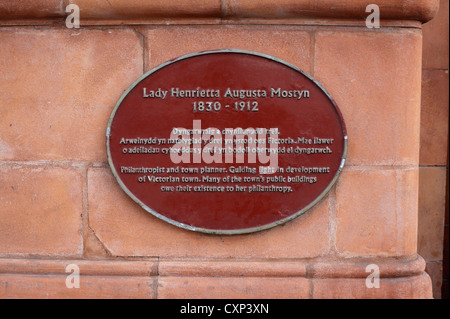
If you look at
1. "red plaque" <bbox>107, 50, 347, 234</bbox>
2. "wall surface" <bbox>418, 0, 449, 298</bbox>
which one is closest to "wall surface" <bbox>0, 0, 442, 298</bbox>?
"red plaque" <bbox>107, 50, 347, 234</bbox>

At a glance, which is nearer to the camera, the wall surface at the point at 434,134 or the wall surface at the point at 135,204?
the wall surface at the point at 135,204

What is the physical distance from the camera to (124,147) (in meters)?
3.25

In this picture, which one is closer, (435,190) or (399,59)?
(399,59)

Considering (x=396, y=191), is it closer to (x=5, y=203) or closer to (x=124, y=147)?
(x=124, y=147)

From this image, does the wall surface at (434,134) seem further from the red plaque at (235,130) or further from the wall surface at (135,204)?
the red plaque at (235,130)

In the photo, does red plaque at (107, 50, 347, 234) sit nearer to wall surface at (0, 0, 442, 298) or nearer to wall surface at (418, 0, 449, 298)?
wall surface at (0, 0, 442, 298)

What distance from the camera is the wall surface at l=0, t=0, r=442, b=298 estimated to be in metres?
3.24

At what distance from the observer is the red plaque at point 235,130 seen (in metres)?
3.22

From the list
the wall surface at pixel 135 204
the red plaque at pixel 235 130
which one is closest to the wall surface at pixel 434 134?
the wall surface at pixel 135 204

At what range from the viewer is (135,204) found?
10.9ft

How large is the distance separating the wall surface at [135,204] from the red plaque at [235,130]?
11 centimetres

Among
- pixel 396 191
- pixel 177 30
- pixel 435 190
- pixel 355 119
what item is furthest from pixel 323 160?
pixel 435 190

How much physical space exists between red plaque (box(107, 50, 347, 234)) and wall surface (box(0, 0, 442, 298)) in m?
0.11

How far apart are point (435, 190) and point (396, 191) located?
1300 mm
